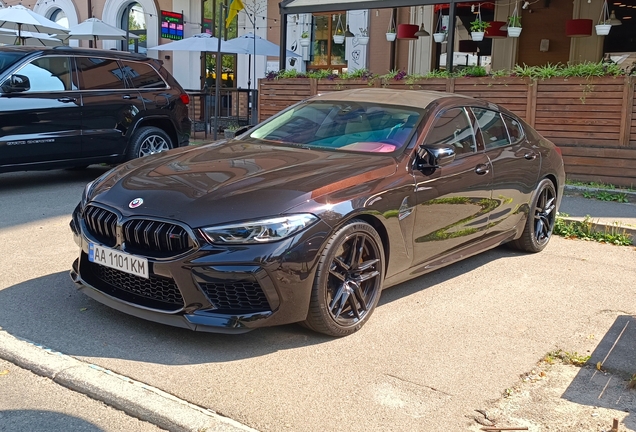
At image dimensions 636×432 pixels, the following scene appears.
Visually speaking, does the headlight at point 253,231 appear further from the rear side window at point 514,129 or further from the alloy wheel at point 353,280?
the rear side window at point 514,129

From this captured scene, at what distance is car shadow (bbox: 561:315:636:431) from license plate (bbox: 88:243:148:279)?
2356mm

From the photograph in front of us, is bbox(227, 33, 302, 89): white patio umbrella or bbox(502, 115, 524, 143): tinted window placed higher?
bbox(227, 33, 302, 89): white patio umbrella

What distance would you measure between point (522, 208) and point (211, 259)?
3407mm

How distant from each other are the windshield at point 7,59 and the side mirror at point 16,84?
163 millimetres

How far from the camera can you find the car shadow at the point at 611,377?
3.59 metres

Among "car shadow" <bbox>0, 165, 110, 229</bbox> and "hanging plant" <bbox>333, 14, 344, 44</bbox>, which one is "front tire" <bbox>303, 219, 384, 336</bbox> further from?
"hanging plant" <bbox>333, 14, 344, 44</bbox>

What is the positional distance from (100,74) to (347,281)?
645 cm

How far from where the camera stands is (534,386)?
3.75 metres

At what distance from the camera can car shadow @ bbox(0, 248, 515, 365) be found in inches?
154

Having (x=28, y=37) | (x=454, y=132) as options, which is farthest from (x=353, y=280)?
(x=28, y=37)

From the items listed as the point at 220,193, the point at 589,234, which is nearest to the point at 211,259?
the point at 220,193

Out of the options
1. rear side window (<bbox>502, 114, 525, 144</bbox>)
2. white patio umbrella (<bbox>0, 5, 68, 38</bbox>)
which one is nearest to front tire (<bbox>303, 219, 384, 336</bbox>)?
rear side window (<bbox>502, 114, 525, 144</bbox>)

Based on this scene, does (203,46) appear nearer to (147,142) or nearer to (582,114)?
(147,142)

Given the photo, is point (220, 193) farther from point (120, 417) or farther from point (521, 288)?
point (521, 288)
